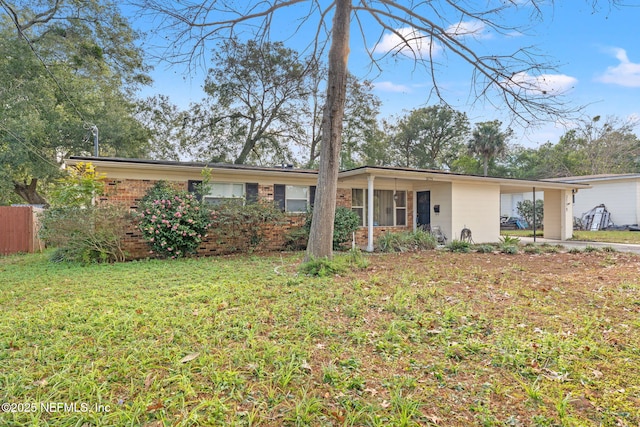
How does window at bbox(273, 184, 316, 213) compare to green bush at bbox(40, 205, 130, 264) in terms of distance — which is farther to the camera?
window at bbox(273, 184, 316, 213)

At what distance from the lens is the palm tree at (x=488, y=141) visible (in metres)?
25.4

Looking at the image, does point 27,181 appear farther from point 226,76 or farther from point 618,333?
point 618,333

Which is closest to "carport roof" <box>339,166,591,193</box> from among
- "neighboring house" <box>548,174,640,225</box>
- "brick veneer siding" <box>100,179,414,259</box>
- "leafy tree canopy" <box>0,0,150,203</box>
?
"brick veneer siding" <box>100,179,414,259</box>

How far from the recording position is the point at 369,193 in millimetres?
10070

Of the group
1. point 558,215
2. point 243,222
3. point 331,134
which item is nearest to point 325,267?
point 331,134

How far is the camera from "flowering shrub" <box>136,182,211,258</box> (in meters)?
8.18

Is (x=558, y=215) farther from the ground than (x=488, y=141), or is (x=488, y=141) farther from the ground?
(x=488, y=141)

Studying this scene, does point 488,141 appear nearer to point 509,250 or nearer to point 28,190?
point 509,250

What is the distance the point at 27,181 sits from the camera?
16.5 metres

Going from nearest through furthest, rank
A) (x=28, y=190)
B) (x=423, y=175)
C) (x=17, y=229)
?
(x=17, y=229), (x=423, y=175), (x=28, y=190)

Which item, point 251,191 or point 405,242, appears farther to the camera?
point 251,191

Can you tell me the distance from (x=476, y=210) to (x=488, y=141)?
15829 mm

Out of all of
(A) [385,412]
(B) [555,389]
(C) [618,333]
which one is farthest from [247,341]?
(C) [618,333]

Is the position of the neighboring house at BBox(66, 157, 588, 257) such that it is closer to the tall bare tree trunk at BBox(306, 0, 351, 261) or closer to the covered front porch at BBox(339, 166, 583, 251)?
the covered front porch at BBox(339, 166, 583, 251)
